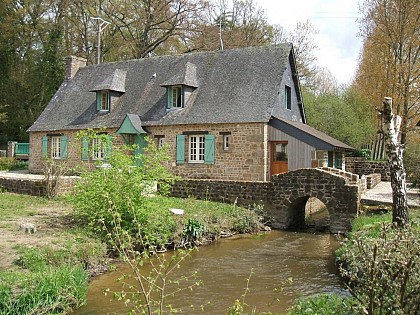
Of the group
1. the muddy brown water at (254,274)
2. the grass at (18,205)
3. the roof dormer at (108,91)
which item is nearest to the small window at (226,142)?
the muddy brown water at (254,274)

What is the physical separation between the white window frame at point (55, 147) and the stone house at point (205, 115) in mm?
52

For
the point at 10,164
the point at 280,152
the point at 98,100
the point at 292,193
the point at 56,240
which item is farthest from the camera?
the point at 10,164

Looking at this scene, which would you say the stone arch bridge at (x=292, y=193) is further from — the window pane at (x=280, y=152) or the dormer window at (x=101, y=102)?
the dormer window at (x=101, y=102)

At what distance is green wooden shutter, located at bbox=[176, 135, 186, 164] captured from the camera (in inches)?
769

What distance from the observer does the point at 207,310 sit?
737 centimetres

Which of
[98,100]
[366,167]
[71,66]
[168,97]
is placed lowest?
[366,167]

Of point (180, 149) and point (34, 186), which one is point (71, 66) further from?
point (34, 186)

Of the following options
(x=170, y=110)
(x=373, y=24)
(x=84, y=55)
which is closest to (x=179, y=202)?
(x=170, y=110)

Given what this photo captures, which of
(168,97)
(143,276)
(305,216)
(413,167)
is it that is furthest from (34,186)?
(413,167)

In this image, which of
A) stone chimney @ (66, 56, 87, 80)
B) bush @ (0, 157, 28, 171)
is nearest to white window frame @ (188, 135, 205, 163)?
stone chimney @ (66, 56, 87, 80)

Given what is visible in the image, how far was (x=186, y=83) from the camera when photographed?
65.1 ft

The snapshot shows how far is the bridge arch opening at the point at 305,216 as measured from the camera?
15.7 meters

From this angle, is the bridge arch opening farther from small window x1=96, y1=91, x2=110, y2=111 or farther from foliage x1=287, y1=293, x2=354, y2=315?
small window x1=96, y1=91, x2=110, y2=111

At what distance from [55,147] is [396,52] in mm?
18717
